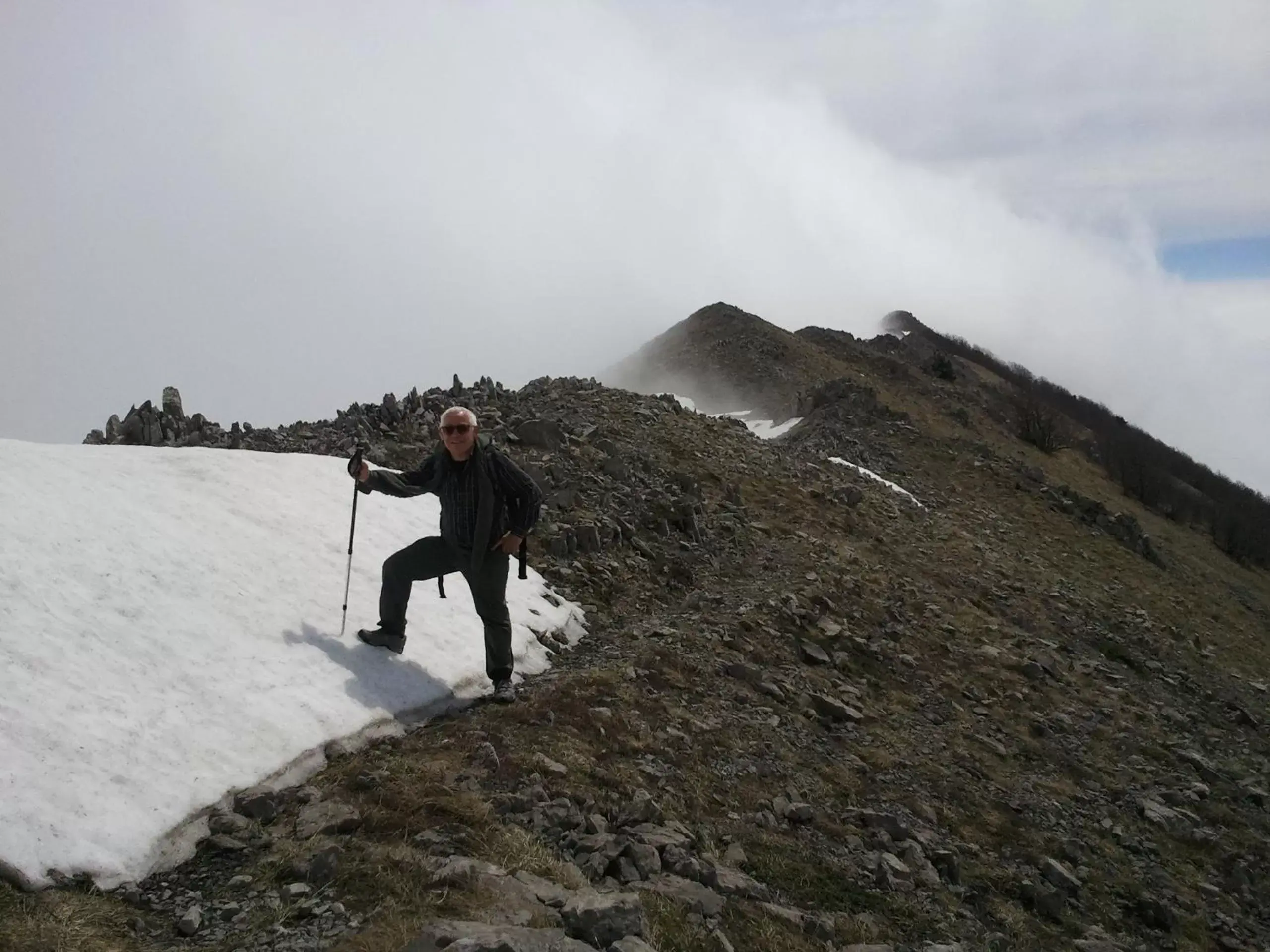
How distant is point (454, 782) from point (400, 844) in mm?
1027

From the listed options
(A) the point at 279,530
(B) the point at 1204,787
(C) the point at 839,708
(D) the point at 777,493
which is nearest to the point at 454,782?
(A) the point at 279,530

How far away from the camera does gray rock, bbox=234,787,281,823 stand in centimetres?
624

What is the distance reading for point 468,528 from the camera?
343 inches

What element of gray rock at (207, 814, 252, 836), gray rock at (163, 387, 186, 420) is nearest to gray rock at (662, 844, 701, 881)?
gray rock at (207, 814, 252, 836)

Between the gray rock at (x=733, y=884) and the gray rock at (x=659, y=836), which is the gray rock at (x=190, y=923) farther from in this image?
the gray rock at (x=733, y=884)

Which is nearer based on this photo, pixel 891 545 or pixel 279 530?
pixel 279 530

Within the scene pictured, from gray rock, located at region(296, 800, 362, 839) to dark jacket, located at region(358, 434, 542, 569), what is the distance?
291 cm

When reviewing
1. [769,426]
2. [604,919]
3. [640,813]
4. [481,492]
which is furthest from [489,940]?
[769,426]

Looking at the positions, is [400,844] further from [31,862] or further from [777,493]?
[777,493]

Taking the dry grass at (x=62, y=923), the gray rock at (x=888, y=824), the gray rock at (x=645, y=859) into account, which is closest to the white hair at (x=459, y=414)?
the gray rock at (x=645, y=859)

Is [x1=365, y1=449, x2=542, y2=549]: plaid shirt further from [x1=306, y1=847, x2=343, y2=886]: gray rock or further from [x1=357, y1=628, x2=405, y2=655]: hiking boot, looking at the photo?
[x1=306, y1=847, x2=343, y2=886]: gray rock

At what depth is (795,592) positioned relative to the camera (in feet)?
48.7

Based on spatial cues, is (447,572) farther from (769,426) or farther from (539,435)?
(769,426)

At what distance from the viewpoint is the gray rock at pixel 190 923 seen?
5.02 m
